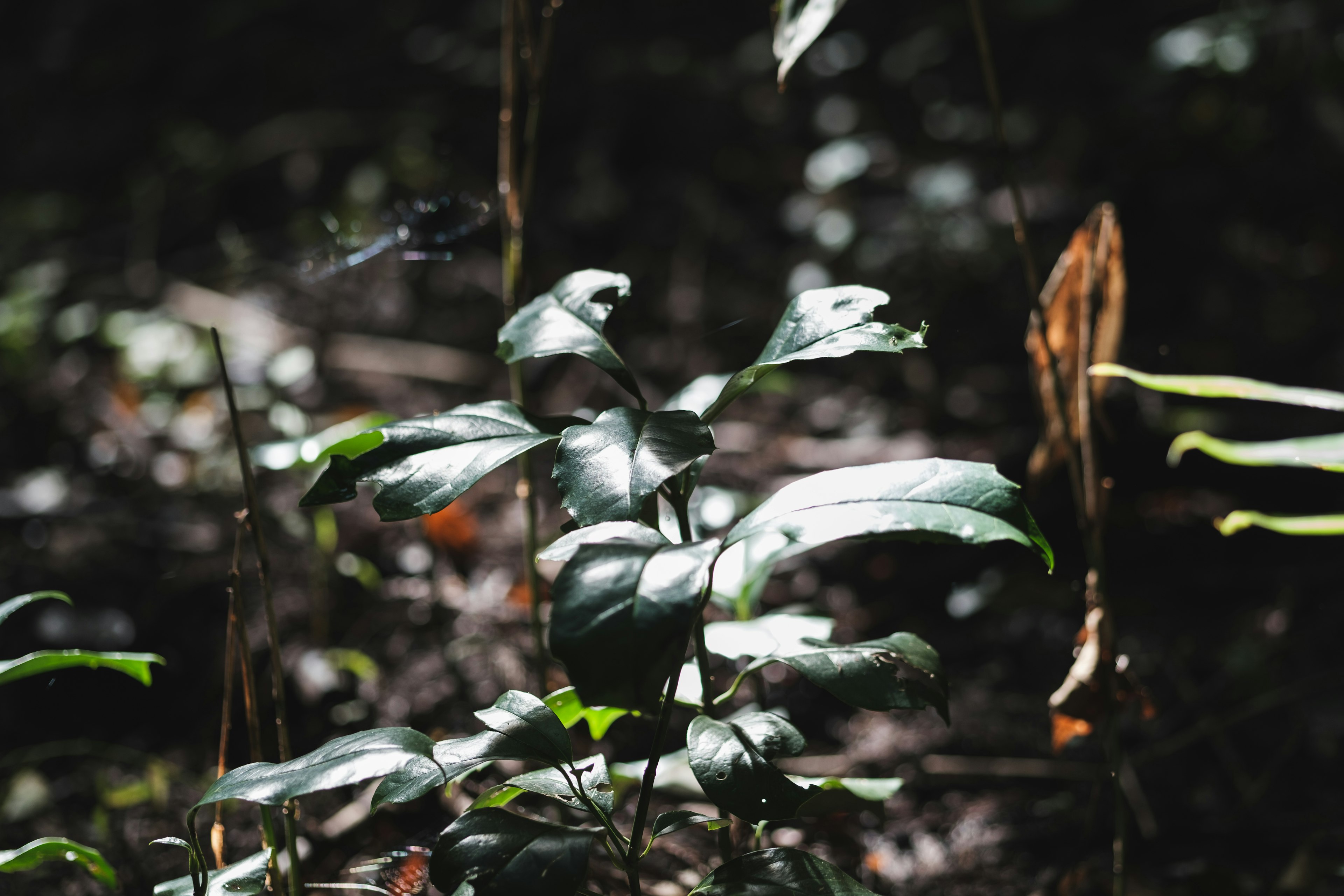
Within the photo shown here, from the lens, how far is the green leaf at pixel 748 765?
0.67 metres

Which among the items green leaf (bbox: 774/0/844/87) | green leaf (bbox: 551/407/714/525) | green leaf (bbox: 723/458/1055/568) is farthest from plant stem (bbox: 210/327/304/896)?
green leaf (bbox: 774/0/844/87)

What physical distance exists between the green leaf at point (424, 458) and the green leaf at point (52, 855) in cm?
30

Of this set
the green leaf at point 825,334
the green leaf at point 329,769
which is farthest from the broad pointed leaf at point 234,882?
the green leaf at point 825,334

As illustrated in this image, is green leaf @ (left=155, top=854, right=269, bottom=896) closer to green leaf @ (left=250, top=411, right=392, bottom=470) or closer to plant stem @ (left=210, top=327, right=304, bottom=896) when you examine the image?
plant stem @ (left=210, top=327, right=304, bottom=896)

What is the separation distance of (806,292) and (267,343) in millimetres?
2813

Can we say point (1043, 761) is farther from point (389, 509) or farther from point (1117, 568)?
point (389, 509)

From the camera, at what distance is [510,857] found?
64 cm

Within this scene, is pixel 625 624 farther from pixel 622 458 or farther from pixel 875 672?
pixel 875 672

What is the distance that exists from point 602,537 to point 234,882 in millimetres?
474

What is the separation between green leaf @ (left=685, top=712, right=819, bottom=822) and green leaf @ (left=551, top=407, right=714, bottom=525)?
9.1 inches

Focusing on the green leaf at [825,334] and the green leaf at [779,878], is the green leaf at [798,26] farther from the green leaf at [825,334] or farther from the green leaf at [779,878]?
the green leaf at [779,878]

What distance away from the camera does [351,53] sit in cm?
468

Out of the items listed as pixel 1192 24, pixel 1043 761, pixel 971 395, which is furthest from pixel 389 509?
pixel 1192 24

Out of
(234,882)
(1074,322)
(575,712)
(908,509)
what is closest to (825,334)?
(908,509)
